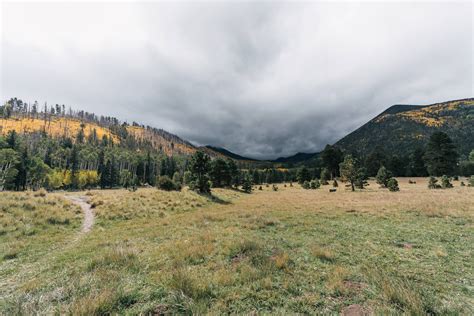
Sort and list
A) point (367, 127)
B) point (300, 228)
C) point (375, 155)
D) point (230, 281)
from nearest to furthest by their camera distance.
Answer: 1. point (230, 281)
2. point (300, 228)
3. point (375, 155)
4. point (367, 127)

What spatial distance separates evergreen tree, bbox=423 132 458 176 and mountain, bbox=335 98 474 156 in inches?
1611

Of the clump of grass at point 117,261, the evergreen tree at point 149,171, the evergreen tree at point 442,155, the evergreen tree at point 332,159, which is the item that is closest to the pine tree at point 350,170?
the evergreen tree at point 332,159

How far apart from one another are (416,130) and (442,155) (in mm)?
112874

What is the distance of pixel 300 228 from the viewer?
12555 millimetres

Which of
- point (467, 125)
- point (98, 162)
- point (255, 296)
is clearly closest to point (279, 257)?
point (255, 296)

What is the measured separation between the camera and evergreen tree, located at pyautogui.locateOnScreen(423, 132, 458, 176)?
5481 centimetres

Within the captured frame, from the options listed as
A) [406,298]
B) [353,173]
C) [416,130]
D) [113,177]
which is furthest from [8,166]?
[416,130]

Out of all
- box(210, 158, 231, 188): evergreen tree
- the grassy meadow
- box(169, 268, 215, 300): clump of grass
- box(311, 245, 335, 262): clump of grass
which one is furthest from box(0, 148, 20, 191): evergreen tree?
box(311, 245, 335, 262): clump of grass

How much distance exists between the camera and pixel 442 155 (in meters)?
54.8

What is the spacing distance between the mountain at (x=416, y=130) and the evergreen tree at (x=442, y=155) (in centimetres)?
4092

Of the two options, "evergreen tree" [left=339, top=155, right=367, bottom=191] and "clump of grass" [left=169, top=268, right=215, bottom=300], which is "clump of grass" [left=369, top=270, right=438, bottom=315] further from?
"evergreen tree" [left=339, top=155, right=367, bottom=191]

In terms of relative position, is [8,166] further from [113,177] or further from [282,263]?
[282,263]

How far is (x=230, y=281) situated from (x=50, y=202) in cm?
2196

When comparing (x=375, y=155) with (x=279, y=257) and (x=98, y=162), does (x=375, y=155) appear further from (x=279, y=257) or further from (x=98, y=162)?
(x=98, y=162)
